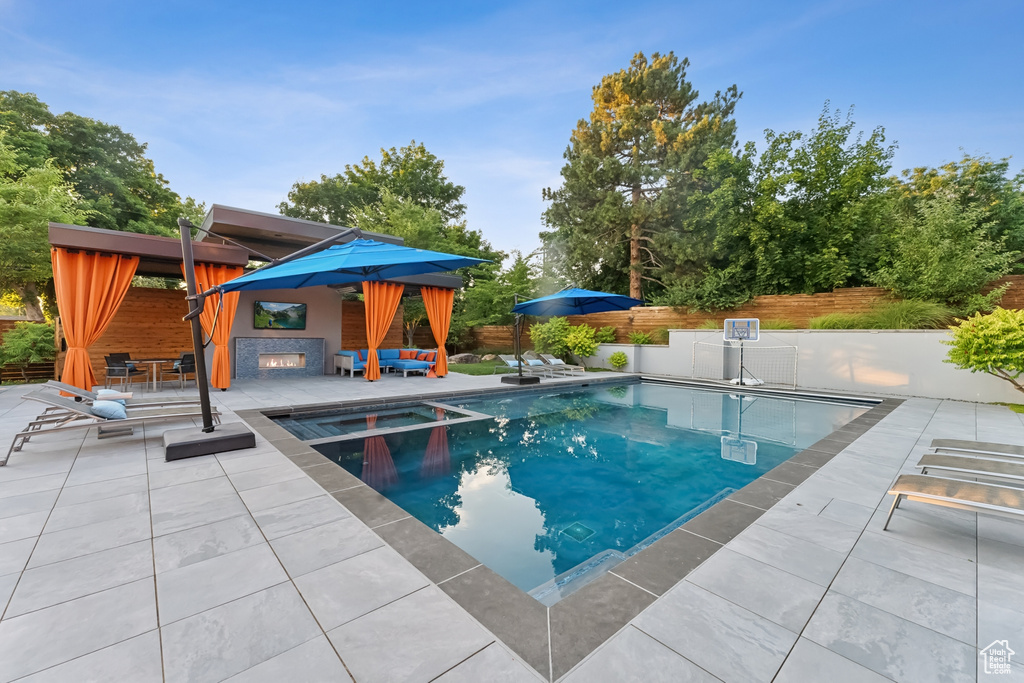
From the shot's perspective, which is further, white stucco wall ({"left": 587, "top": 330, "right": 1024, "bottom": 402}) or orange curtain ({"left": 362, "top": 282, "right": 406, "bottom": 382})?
orange curtain ({"left": 362, "top": 282, "right": 406, "bottom": 382})

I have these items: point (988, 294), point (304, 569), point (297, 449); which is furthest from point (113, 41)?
point (988, 294)

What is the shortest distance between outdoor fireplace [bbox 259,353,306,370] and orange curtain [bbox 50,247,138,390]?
Result: 140 inches

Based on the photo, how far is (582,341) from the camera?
44.0ft

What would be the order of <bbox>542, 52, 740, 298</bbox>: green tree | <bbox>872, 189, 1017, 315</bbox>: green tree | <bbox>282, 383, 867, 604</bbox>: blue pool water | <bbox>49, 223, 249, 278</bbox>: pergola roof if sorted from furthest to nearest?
<bbox>542, 52, 740, 298</bbox>: green tree
<bbox>872, 189, 1017, 315</bbox>: green tree
<bbox>49, 223, 249, 278</bbox>: pergola roof
<bbox>282, 383, 867, 604</bbox>: blue pool water

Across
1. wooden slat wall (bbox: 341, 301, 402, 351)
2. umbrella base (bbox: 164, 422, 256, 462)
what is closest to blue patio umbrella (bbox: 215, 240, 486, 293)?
umbrella base (bbox: 164, 422, 256, 462)

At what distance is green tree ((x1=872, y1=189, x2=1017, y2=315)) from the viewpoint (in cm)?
826

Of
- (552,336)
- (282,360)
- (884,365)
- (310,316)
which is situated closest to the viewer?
(884,365)

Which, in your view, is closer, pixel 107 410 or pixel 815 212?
pixel 107 410

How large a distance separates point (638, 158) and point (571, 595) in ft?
50.0

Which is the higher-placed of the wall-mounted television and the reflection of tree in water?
the wall-mounted television

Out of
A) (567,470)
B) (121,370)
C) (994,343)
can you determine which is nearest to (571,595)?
(567,470)

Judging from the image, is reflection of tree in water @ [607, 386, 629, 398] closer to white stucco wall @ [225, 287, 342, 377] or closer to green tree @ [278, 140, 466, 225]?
white stucco wall @ [225, 287, 342, 377]

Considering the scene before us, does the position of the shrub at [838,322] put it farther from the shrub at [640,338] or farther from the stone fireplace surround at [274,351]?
the stone fireplace surround at [274,351]

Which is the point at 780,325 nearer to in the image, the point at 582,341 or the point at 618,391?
the point at 618,391
